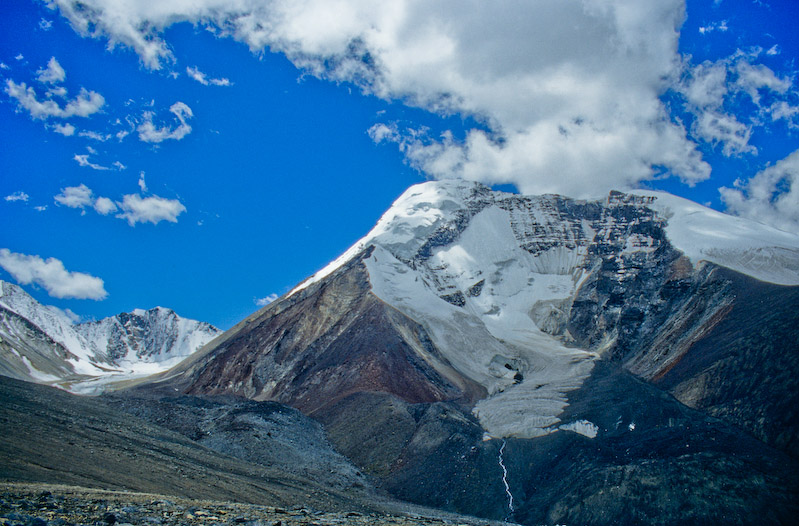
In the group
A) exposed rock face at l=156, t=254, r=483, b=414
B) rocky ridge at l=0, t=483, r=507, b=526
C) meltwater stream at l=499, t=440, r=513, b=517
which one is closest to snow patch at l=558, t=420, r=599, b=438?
meltwater stream at l=499, t=440, r=513, b=517

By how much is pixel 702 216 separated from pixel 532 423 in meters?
81.1

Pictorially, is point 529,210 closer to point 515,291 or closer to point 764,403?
point 515,291

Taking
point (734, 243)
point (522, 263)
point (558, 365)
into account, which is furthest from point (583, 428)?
point (522, 263)

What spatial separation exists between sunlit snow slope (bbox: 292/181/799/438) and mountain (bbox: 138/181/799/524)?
0.55 meters

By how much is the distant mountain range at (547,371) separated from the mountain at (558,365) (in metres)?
0.20

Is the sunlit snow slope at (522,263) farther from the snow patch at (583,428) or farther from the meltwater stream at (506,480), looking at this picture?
the meltwater stream at (506,480)

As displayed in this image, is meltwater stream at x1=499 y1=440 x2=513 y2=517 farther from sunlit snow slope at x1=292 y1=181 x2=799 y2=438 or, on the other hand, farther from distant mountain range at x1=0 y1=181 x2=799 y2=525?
sunlit snow slope at x1=292 y1=181 x2=799 y2=438

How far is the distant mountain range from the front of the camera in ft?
83.4

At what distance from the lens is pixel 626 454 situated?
28.3 m

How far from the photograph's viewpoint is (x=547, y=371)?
69.9m

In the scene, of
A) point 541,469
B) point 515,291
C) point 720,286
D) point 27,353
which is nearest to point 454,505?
point 541,469

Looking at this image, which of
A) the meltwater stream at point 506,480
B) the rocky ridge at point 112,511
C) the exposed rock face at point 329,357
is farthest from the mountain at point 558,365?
the rocky ridge at point 112,511

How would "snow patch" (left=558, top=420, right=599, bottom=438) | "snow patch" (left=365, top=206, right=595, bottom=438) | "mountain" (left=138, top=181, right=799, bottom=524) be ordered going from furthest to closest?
"snow patch" (left=365, top=206, right=595, bottom=438), "snow patch" (left=558, top=420, right=599, bottom=438), "mountain" (left=138, top=181, right=799, bottom=524)

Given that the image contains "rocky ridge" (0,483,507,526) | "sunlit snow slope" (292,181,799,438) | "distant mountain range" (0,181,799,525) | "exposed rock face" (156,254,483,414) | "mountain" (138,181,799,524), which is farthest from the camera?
"sunlit snow slope" (292,181,799,438)
